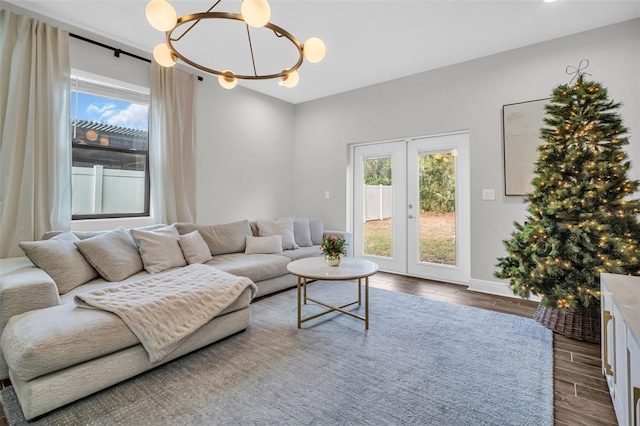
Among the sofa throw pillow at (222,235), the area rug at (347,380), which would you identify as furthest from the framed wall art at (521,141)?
the sofa throw pillow at (222,235)

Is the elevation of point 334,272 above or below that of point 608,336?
above

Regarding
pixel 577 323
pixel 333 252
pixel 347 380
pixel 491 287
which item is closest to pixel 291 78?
pixel 333 252

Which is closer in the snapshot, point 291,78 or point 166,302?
point 166,302

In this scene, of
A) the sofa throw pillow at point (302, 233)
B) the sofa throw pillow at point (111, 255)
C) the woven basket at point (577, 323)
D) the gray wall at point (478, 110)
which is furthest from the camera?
the sofa throw pillow at point (302, 233)

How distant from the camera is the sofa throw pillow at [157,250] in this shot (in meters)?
2.87

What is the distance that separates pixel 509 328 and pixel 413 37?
3.07 m

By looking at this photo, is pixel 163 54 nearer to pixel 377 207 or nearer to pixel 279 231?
pixel 279 231

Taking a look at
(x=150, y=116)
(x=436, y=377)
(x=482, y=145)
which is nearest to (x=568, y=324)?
(x=436, y=377)

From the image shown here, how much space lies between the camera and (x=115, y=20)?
9.89ft

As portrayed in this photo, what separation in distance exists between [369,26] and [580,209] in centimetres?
254

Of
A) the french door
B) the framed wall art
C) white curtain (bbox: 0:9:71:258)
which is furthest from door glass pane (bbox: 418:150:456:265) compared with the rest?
white curtain (bbox: 0:9:71:258)

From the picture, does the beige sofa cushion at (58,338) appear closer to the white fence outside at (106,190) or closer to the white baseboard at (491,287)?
the white fence outside at (106,190)

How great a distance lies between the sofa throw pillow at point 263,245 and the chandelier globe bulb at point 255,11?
275 cm

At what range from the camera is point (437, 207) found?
4.32m
